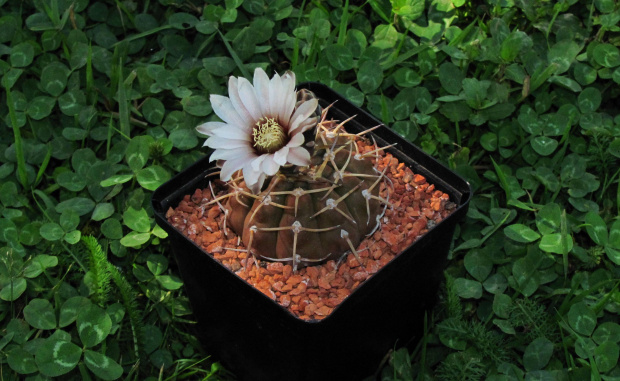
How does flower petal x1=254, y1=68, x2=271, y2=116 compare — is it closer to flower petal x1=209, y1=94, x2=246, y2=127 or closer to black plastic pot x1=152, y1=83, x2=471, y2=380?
flower petal x1=209, y1=94, x2=246, y2=127

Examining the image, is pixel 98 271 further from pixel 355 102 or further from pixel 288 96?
pixel 355 102

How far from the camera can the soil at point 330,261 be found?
2.09 m

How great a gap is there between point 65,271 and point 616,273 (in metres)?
1.69

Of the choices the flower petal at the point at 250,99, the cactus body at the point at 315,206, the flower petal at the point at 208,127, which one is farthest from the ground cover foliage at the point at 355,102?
the flower petal at the point at 250,99

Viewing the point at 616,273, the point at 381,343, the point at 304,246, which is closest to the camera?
the point at 304,246

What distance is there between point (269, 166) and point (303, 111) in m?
0.15

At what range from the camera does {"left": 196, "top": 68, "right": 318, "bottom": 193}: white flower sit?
5.99 feet

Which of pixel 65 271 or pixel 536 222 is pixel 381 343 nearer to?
pixel 536 222

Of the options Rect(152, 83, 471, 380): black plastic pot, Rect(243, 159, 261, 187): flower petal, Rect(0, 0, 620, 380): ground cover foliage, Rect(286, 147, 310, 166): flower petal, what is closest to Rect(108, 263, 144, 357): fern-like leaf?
Rect(0, 0, 620, 380): ground cover foliage

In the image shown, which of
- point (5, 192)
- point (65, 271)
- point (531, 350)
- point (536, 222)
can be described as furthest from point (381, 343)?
point (5, 192)

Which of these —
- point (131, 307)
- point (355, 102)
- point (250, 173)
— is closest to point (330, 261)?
point (250, 173)

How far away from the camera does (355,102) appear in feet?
9.11

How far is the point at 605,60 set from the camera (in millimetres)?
2865

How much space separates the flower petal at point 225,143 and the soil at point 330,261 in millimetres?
344
